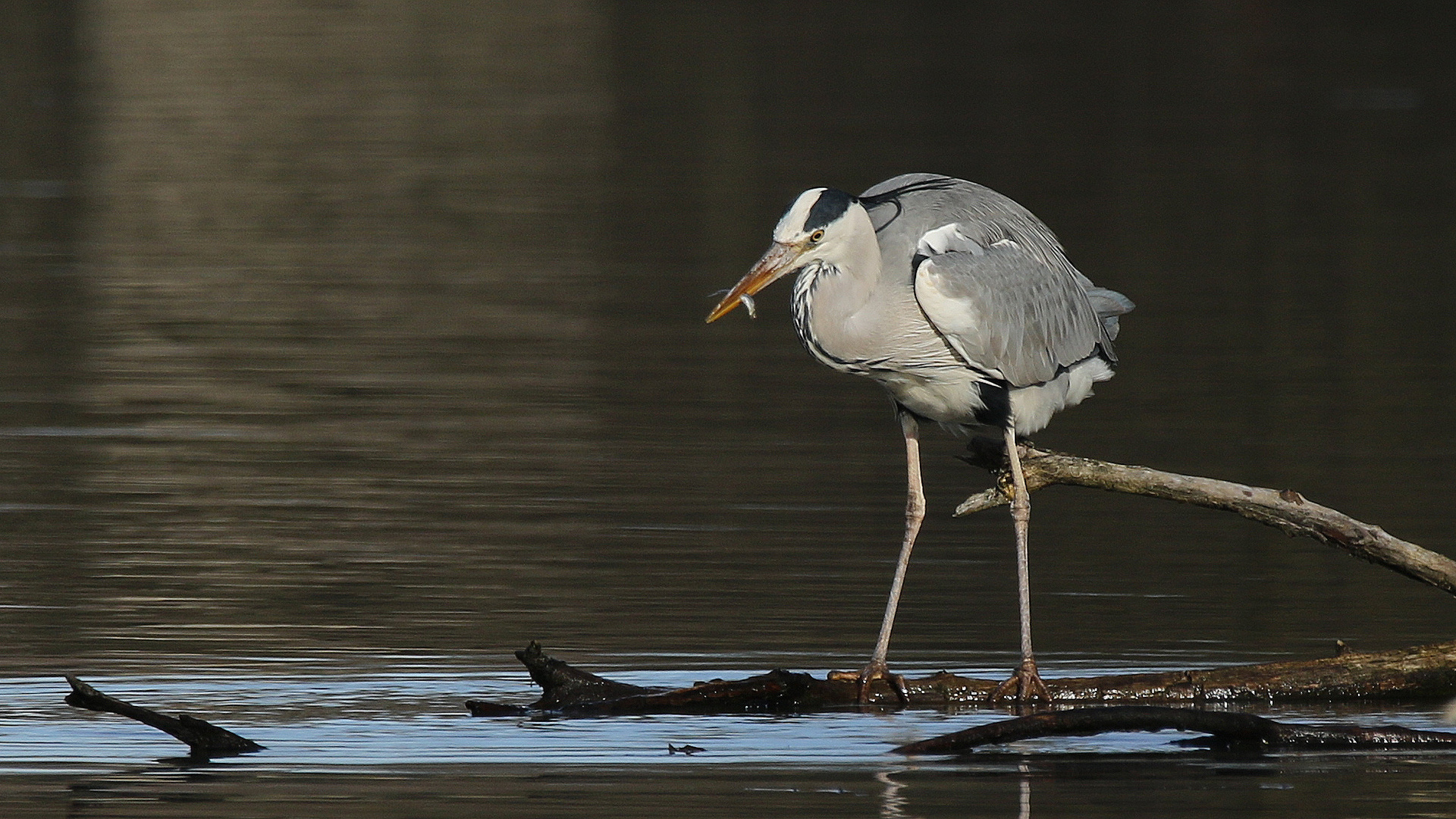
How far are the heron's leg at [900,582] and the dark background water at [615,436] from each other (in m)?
0.37

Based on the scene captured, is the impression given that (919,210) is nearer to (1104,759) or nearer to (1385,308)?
(1104,759)

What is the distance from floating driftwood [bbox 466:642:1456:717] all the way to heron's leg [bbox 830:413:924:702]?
4 centimetres

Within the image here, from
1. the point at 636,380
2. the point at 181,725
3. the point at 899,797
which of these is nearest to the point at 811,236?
the point at 899,797

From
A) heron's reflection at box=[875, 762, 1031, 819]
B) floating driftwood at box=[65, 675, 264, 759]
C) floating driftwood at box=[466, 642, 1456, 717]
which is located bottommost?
heron's reflection at box=[875, 762, 1031, 819]

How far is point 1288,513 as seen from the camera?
30.7 ft

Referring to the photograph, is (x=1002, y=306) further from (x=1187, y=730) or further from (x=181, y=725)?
(x=181, y=725)

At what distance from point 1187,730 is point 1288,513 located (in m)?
1.18

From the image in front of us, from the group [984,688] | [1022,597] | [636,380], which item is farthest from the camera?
[636,380]

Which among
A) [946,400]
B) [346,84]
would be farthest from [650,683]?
[346,84]

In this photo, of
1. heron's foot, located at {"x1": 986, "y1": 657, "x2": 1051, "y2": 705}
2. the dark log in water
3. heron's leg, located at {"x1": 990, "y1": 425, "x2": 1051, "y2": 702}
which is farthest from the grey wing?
the dark log in water

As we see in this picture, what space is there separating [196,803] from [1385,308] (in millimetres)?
15367

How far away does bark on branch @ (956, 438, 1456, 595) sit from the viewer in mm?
9281

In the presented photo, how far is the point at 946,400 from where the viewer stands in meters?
9.90

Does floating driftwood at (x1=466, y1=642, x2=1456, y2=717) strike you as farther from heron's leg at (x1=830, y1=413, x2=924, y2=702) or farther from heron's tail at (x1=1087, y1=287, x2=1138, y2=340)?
heron's tail at (x1=1087, y1=287, x2=1138, y2=340)
